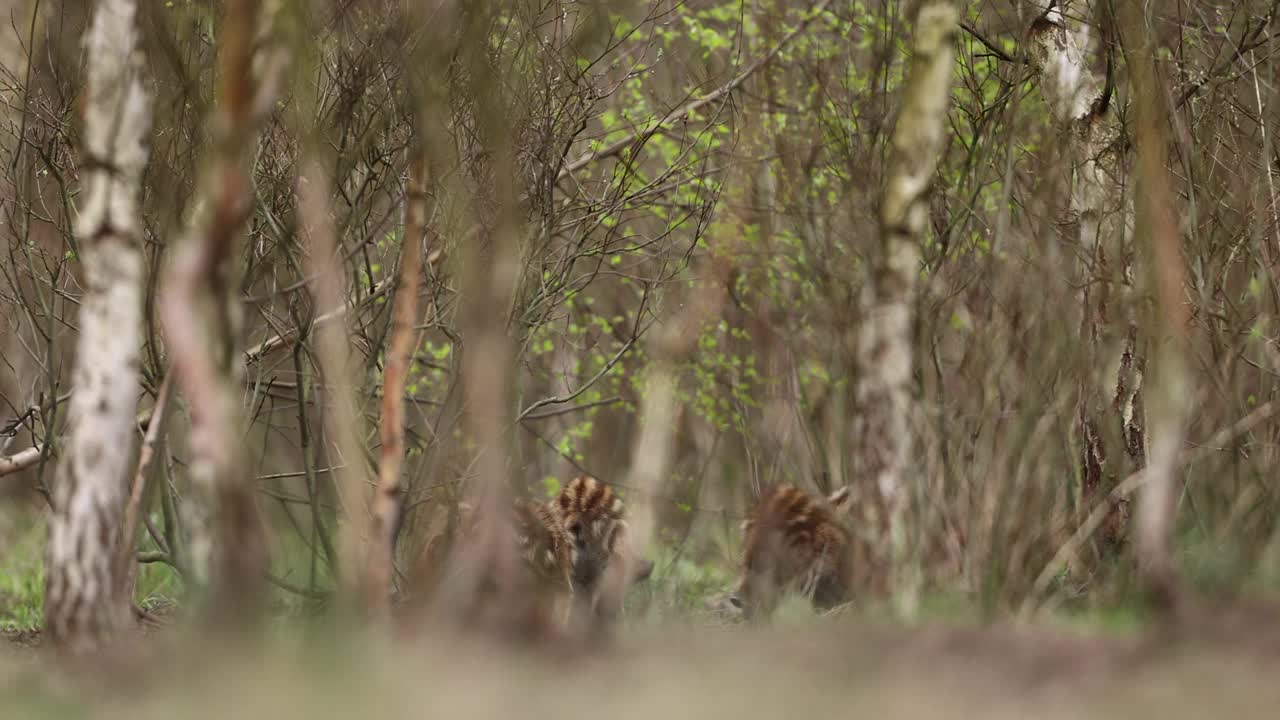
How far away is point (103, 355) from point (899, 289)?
4344 mm

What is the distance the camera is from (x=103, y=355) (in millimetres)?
6637

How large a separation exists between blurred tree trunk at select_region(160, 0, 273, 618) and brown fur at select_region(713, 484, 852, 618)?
5096 millimetres

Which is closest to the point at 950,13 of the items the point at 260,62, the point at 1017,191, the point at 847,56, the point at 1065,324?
the point at 1065,324

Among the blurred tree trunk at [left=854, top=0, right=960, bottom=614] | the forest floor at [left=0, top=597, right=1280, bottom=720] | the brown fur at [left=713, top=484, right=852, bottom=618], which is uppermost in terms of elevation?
the blurred tree trunk at [left=854, top=0, right=960, bottom=614]

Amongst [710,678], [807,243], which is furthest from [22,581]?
[710,678]

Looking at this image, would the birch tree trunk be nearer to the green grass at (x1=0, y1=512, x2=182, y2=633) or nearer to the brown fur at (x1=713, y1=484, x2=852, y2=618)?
the green grass at (x1=0, y1=512, x2=182, y2=633)

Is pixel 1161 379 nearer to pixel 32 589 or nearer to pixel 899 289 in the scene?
pixel 899 289

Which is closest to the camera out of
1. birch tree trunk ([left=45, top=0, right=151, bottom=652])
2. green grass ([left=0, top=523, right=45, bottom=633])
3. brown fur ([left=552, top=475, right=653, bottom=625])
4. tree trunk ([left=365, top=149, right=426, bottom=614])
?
birch tree trunk ([left=45, top=0, right=151, bottom=652])

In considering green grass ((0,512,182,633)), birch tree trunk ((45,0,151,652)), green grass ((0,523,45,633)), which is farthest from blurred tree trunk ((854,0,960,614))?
green grass ((0,512,182,633))

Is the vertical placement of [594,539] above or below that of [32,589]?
above

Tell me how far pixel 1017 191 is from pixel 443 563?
20.7 feet

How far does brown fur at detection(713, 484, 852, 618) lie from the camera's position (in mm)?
10328

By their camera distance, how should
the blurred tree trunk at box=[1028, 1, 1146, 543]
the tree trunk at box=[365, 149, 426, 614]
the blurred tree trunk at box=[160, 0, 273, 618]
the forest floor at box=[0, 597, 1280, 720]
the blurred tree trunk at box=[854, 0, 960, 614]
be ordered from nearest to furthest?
1. the forest floor at box=[0, 597, 1280, 720]
2. the blurred tree trunk at box=[160, 0, 273, 618]
3. the tree trunk at box=[365, 149, 426, 614]
4. the blurred tree trunk at box=[854, 0, 960, 614]
5. the blurred tree trunk at box=[1028, 1, 1146, 543]

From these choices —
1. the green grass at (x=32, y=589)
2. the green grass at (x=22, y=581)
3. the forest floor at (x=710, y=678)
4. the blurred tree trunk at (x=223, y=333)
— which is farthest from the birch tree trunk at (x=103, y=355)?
the green grass at (x=32, y=589)
